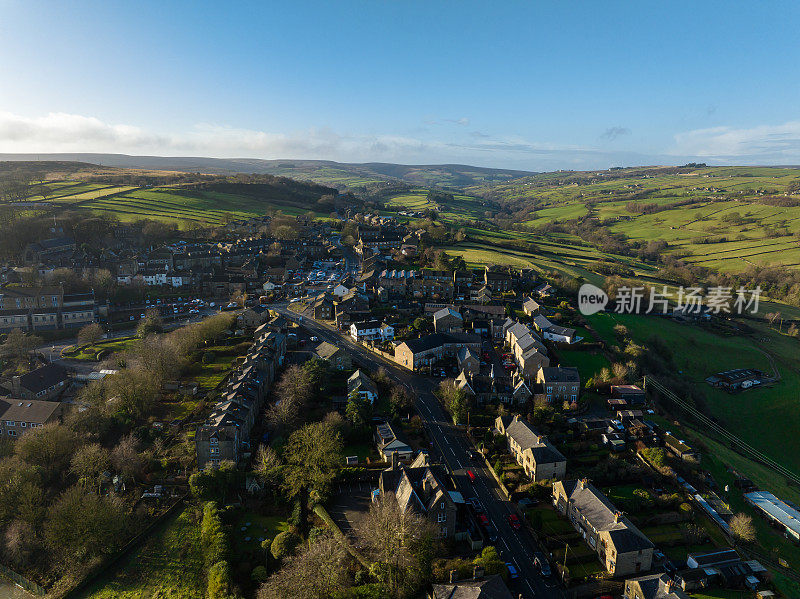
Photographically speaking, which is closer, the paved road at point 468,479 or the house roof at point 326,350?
the paved road at point 468,479

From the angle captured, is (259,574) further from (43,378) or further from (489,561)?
(43,378)

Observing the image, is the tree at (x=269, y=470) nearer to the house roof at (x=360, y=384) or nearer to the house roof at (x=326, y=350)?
the house roof at (x=360, y=384)

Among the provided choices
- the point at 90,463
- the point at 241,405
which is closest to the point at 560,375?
the point at 241,405

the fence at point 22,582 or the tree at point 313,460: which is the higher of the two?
the tree at point 313,460

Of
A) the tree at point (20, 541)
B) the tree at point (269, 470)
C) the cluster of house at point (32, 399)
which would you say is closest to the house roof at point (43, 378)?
the cluster of house at point (32, 399)

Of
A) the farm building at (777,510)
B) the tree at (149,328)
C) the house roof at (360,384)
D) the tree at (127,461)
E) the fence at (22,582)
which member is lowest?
the fence at (22,582)
